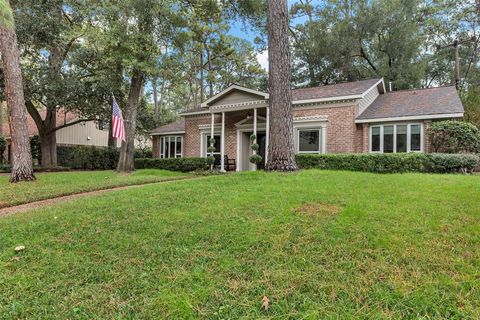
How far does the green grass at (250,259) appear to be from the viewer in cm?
295

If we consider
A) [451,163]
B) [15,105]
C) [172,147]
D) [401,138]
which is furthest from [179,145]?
[451,163]

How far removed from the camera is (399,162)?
1164 centimetres

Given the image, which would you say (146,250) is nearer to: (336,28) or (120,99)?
(120,99)

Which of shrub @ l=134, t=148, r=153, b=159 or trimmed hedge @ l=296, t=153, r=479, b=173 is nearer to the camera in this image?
trimmed hedge @ l=296, t=153, r=479, b=173

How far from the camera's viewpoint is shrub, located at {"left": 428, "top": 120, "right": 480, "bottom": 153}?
11.9m

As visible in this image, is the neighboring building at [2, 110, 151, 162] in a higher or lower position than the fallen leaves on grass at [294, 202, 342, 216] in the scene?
higher

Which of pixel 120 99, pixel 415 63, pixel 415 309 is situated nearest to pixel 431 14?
pixel 415 63

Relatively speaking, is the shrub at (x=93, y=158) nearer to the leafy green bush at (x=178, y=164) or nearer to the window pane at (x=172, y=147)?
the leafy green bush at (x=178, y=164)

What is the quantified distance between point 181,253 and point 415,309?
8.44 ft

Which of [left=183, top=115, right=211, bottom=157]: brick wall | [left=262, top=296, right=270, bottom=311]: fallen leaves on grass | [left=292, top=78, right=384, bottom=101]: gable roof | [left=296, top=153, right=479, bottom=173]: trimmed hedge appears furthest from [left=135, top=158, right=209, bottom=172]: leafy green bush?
[left=262, top=296, right=270, bottom=311]: fallen leaves on grass

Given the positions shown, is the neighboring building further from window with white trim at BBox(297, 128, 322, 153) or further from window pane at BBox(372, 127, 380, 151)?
window pane at BBox(372, 127, 380, 151)

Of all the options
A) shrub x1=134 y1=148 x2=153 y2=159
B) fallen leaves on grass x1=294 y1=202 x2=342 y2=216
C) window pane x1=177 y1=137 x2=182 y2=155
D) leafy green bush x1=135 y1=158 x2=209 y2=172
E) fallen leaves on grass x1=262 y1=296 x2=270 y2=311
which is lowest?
fallen leaves on grass x1=262 y1=296 x2=270 y2=311

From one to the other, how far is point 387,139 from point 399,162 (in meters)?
3.04

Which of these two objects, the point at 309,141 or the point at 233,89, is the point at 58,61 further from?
the point at 309,141
